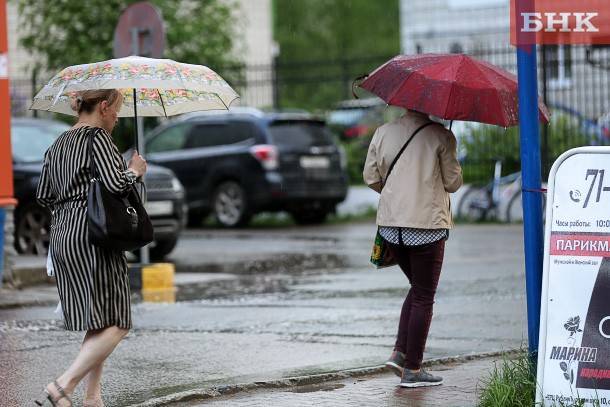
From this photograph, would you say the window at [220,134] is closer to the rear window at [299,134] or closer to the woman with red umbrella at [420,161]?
the rear window at [299,134]

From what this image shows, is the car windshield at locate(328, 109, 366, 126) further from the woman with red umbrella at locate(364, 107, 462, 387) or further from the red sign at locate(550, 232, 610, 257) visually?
the red sign at locate(550, 232, 610, 257)

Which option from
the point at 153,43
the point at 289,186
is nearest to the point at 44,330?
the point at 153,43

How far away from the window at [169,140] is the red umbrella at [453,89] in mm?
14970

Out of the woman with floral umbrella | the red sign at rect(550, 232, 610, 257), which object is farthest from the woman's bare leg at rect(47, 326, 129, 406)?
the red sign at rect(550, 232, 610, 257)

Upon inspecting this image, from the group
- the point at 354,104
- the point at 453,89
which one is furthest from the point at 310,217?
the point at 453,89

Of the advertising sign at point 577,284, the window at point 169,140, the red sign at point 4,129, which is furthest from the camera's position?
the window at point 169,140

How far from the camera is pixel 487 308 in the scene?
1095 cm

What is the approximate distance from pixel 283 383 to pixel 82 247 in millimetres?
1751

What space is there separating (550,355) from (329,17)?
2660 inches

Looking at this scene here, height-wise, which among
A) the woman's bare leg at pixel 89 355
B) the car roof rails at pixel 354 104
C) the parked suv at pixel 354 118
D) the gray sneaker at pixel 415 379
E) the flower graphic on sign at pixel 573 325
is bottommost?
the gray sneaker at pixel 415 379

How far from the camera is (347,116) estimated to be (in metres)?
29.6

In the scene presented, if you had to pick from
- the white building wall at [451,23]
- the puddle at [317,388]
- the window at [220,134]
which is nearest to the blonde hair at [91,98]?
the puddle at [317,388]

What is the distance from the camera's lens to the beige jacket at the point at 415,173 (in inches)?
283

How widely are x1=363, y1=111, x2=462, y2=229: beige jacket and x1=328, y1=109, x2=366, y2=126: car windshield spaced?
2184cm
